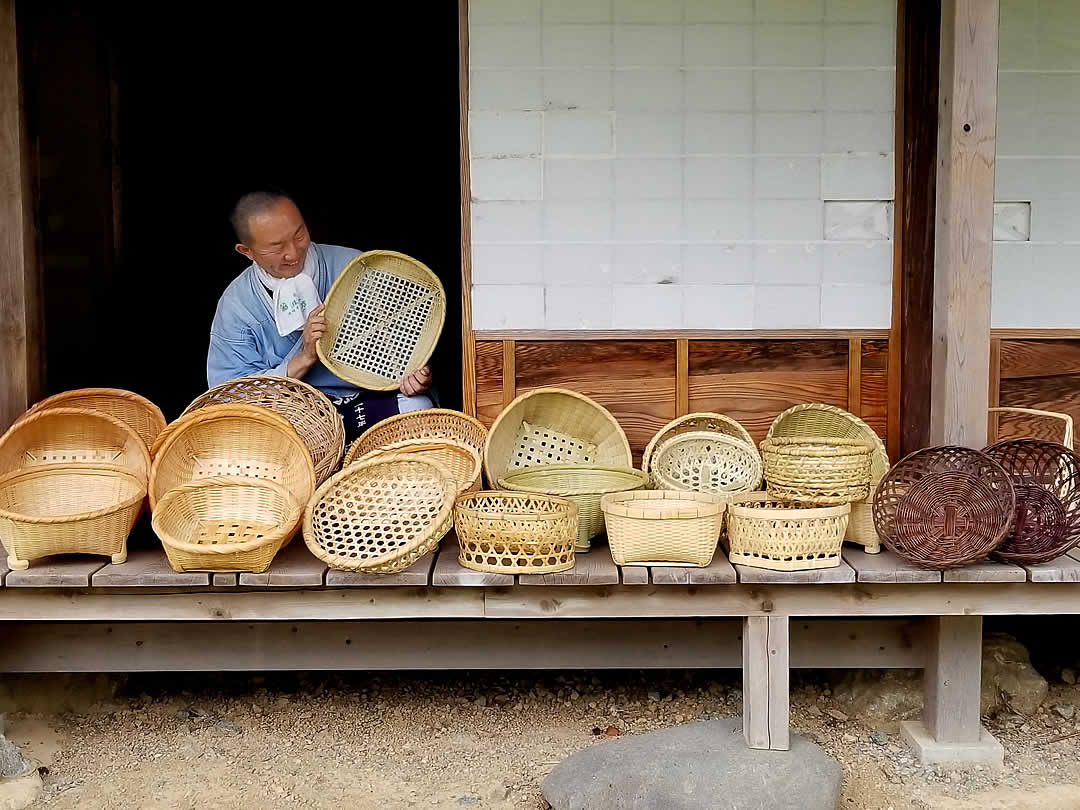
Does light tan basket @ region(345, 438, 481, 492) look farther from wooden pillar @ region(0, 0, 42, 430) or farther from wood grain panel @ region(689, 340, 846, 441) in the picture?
wooden pillar @ region(0, 0, 42, 430)

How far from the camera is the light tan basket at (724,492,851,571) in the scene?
2.83 meters

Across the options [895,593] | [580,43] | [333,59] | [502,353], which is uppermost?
[333,59]

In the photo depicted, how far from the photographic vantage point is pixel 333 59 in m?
7.00

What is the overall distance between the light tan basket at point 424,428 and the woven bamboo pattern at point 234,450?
0.38 m

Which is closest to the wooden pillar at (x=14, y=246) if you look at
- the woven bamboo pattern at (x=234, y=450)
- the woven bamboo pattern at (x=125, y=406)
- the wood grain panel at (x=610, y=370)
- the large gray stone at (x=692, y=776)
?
the woven bamboo pattern at (x=125, y=406)

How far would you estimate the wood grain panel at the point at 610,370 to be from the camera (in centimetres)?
368

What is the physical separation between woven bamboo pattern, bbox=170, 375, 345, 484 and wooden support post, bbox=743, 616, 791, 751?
1.54 m

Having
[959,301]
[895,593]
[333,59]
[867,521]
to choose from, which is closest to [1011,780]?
[895,593]

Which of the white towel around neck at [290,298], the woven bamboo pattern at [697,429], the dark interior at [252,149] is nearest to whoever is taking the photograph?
the woven bamboo pattern at [697,429]

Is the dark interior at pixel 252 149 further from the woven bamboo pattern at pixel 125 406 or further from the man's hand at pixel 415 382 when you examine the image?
the woven bamboo pattern at pixel 125 406

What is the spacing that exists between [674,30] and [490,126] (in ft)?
2.38

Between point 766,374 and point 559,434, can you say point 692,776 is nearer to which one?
point 559,434

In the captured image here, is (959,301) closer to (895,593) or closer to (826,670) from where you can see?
(895,593)

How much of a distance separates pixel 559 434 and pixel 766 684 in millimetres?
1176
